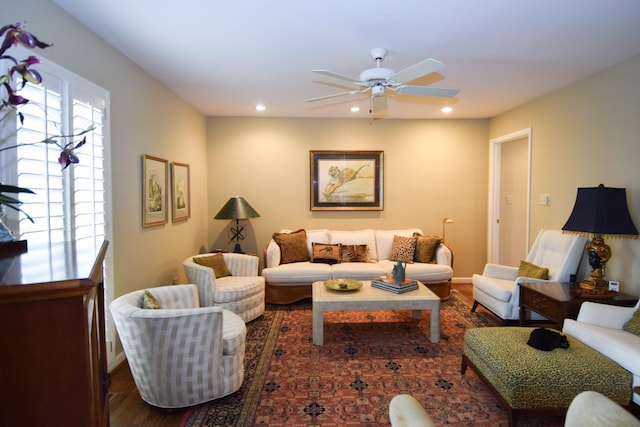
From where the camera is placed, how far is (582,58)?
296cm

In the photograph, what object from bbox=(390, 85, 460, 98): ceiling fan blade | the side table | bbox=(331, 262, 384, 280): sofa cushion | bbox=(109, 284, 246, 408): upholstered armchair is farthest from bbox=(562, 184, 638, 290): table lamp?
bbox=(109, 284, 246, 408): upholstered armchair

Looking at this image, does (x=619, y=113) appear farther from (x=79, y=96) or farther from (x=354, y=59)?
(x=79, y=96)

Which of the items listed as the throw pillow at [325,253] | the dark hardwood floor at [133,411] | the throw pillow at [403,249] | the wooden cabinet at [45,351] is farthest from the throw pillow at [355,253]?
the wooden cabinet at [45,351]

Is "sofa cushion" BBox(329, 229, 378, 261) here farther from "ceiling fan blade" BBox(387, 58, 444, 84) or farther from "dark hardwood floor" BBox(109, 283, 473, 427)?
"dark hardwood floor" BBox(109, 283, 473, 427)

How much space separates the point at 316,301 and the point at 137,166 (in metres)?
2.13

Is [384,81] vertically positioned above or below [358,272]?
above

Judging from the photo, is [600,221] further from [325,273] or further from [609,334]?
[325,273]

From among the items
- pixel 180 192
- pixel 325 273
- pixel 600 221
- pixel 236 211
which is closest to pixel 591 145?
pixel 600 221

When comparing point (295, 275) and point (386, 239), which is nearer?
point (295, 275)

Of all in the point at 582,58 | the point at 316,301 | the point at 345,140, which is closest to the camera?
the point at 582,58

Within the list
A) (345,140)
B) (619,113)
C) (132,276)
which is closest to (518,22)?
(619,113)

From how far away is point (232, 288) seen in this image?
11.7 ft

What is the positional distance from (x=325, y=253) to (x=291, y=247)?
488 mm

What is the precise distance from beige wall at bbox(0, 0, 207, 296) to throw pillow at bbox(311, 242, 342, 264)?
1724 millimetres
